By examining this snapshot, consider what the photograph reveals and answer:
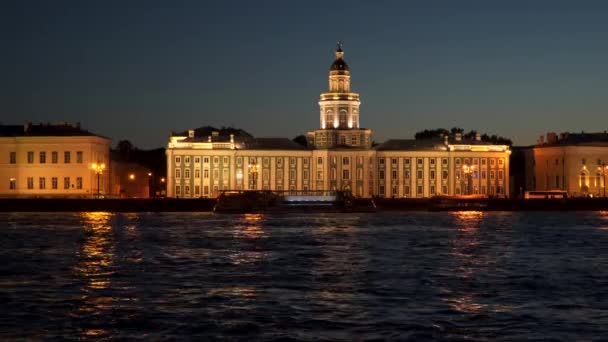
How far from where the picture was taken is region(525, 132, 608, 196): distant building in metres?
145

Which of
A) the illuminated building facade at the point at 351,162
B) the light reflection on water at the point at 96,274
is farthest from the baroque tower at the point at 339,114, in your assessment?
the light reflection on water at the point at 96,274

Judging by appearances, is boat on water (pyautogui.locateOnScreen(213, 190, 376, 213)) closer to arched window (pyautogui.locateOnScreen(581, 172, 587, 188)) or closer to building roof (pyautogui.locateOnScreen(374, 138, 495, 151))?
building roof (pyautogui.locateOnScreen(374, 138, 495, 151))

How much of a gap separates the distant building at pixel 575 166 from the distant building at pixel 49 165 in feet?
171

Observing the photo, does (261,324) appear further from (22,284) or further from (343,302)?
(22,284)

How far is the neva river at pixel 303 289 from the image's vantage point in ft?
85.3

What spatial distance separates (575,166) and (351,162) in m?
25.1

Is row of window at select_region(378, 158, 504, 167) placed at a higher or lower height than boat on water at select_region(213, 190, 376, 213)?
higher

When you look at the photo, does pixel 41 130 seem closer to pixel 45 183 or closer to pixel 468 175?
pixel 45 183

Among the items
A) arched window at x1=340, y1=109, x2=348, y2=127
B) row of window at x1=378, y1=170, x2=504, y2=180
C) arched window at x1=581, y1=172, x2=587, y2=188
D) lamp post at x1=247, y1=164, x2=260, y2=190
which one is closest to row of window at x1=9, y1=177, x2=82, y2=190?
lamp post at x1=247, y1=164, x2=260, y2=190

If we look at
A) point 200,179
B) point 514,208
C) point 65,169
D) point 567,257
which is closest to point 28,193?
point 65,169

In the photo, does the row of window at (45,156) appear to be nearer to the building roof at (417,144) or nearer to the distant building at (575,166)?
the building roof at (417,144)

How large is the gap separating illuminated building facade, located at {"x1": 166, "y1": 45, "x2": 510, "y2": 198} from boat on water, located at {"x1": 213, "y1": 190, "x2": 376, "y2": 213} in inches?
912

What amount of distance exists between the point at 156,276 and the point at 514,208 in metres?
86.3

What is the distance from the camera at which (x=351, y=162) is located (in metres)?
148
